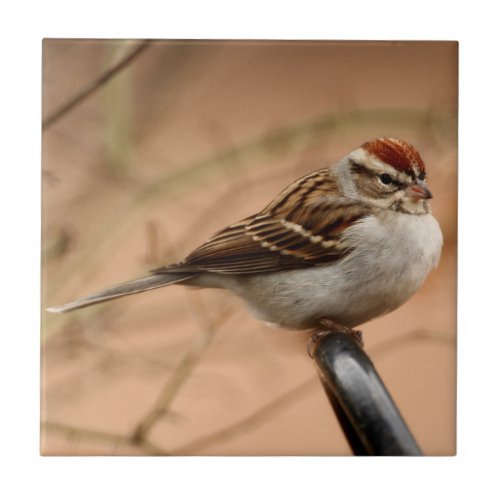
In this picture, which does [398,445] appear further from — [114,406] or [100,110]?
[100,110]

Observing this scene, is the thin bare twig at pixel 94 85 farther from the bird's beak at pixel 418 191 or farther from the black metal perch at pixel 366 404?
the black metal perch at pixel 366 404

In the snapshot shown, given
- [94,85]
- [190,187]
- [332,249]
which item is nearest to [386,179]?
[332,249]

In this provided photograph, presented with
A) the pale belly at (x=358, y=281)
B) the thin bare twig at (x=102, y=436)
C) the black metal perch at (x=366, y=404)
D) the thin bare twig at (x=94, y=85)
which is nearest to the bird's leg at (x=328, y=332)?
the pale belly at (x=358, y=281)

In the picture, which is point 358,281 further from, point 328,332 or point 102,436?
point 102,436

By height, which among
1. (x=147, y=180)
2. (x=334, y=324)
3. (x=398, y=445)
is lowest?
(x=398, y=445)

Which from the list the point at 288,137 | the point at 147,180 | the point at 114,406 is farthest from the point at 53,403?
the point at 288,137

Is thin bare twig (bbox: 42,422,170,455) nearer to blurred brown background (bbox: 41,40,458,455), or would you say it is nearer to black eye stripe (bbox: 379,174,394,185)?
blurred brown background (bbox: 41,40,458,455)
